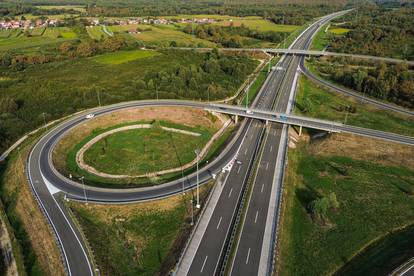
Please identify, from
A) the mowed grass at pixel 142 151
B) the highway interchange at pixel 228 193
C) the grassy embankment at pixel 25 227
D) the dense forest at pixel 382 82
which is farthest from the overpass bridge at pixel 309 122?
the grassy embankment at pixel 25 227

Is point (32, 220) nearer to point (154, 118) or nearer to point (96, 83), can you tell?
point (154, 118)

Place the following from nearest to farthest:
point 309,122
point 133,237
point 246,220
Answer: point 133,237
point 246,220
point 309,122

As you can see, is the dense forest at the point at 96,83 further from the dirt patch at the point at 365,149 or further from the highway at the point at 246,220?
the dirt patch at the point at 365,149

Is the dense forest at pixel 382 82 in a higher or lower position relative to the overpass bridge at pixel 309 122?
higher

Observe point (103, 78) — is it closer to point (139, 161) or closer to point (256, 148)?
point (139, 161)

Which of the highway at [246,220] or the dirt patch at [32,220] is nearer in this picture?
the highway at [246,220]

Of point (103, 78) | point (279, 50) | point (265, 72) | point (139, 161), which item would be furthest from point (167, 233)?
point (279, 50)

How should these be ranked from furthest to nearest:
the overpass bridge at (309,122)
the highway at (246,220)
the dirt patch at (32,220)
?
the overpass bridge at (309,122) → the dirt patch at (32,220) → the highway at (246,220)

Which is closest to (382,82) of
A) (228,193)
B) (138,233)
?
(228,193)
